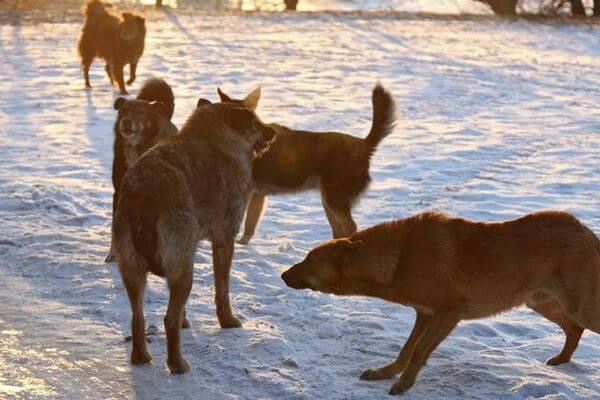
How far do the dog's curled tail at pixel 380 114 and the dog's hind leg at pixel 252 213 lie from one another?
1107 mm

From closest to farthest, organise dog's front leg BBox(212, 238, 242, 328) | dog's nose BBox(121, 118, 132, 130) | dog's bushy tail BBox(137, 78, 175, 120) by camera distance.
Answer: dog's front leg BBox(212, 238, 242, 328) < dog's nose BBox(121, 118, 132, 130) < dog's bushy tail BBox(137, 78, 175, 120)

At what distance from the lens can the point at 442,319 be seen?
5.60 meters

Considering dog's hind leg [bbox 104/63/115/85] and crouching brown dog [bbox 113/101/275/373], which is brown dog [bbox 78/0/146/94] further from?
crouching brown dog [bbox 113/101/275/373]

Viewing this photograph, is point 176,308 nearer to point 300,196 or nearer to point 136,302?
point 136,302

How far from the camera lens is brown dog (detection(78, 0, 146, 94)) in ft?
56.2

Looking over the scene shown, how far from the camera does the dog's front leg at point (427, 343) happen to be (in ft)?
18.4

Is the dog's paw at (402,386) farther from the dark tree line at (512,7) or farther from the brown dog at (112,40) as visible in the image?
the dark tree line at (512,7)

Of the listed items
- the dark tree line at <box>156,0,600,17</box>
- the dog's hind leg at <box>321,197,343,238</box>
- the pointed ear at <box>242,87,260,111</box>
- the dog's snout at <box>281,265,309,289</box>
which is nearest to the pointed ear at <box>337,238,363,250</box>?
the dog's snout at <box>281,265,309,289</box>

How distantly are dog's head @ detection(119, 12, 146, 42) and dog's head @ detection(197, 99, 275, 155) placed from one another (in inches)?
430

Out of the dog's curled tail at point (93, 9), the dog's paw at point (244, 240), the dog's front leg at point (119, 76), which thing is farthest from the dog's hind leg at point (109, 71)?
the dog's paw at point (244, 240)

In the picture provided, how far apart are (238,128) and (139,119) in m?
1.29

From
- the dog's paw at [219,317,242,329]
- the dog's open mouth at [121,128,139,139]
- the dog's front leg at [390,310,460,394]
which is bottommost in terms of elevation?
the dog's paw at [219,317,242,329]

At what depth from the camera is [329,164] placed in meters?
8.59

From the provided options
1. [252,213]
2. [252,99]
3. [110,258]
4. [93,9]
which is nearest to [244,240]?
[252,213]
